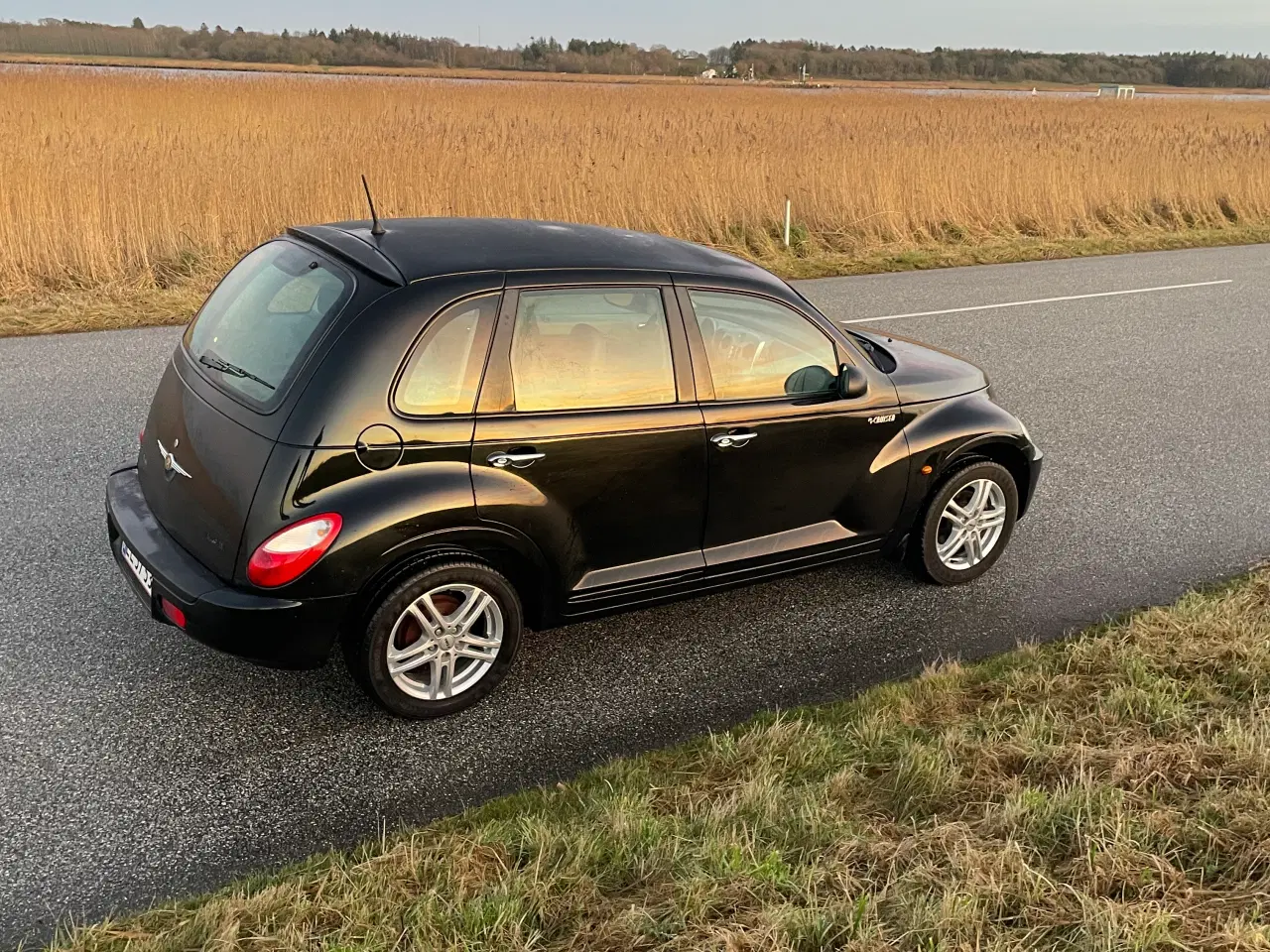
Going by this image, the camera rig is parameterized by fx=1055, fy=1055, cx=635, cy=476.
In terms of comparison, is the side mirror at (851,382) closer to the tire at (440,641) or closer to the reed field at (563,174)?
the tire at (440,641)

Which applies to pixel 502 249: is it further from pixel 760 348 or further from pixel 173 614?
pixel 173 614

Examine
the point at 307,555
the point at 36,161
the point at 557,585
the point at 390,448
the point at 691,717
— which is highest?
the point at 36,161

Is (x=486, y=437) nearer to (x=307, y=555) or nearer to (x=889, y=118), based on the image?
(x=307, y=555)

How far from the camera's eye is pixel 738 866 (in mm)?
2842

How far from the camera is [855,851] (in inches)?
116

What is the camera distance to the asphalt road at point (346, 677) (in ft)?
11.0

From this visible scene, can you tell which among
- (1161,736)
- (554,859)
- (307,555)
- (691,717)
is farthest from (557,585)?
(1161,736)

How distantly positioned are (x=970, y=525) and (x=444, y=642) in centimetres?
277

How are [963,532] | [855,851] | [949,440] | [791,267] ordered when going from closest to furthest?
[855,851] → [949,440] → [963,532] → [791,267]

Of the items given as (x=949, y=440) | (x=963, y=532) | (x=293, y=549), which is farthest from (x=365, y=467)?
(x=963, y=532)

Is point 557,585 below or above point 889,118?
below

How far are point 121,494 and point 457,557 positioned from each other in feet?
5.02

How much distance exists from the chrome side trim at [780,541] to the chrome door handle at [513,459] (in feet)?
3.16

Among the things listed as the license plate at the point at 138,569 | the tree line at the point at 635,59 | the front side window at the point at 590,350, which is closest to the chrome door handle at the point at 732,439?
the front side window at the point at 590,350
